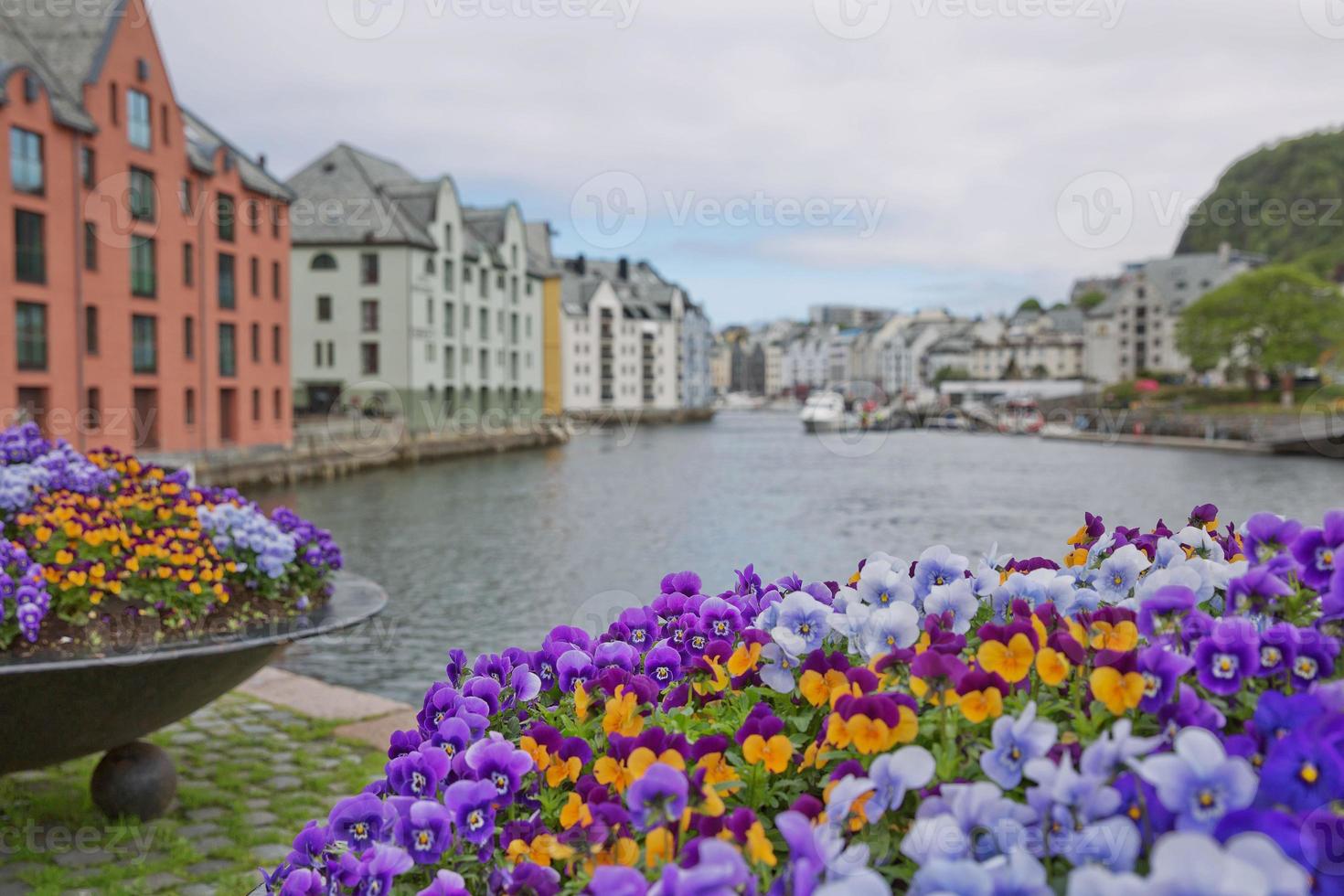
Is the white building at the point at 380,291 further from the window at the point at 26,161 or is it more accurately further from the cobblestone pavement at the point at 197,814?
the cobblestone pavement at the point at 197,814

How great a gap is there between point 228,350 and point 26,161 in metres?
12.6

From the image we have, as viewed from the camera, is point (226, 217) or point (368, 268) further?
point (368, 268)

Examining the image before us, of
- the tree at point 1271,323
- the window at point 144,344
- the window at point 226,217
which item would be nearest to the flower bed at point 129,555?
the window at point 144,344

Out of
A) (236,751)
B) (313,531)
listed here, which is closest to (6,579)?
(313,531)

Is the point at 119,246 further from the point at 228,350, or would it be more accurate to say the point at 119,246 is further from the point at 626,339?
the point at 626,339

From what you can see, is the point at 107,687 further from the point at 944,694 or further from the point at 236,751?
the point at 944,694

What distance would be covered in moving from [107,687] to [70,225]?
110 feet

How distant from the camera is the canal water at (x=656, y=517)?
59.8ft

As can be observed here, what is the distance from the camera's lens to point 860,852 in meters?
1.67

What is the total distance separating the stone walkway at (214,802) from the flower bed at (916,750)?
401cm

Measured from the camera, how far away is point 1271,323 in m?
94.6

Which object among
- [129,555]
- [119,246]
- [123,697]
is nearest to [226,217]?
[119,246]

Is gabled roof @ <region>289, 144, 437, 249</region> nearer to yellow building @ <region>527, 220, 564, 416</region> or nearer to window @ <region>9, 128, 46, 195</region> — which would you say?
yellow building @ <region>527, 220, 564, 416</region>

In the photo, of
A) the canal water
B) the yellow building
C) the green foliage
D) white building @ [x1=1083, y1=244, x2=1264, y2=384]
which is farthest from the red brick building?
white building @ [x1=1083, y1=244, x2=1264, y2=384]
